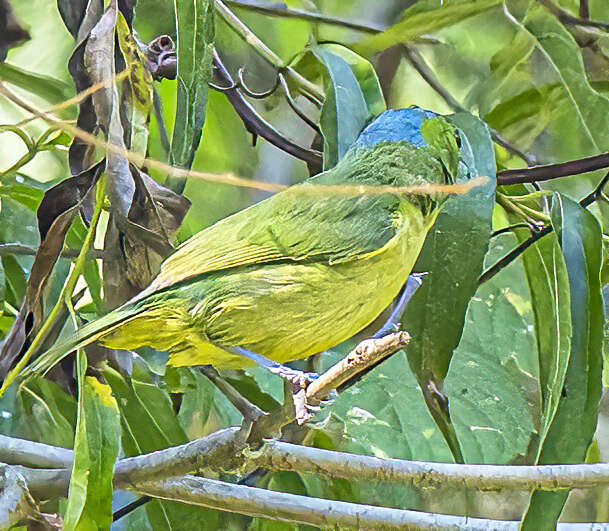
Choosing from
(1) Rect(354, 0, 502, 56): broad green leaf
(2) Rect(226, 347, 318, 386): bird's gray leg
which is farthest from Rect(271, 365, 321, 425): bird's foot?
(1) Rect(354, 0, 502, 56): broad green leaf

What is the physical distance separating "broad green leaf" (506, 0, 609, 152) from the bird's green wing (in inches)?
8.7

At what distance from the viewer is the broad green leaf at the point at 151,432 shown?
0.57m

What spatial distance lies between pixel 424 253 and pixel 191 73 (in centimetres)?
18

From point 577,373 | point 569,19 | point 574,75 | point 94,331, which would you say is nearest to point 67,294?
point 94,331

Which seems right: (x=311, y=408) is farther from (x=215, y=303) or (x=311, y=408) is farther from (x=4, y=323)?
(x=4, y=323)

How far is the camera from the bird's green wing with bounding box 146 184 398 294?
47cm

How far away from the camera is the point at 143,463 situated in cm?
51

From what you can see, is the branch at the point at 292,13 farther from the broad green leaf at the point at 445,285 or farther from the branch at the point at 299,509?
the branch at the point at 299,509

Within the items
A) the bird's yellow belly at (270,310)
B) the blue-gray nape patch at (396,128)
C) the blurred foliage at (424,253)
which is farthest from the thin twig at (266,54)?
the bird's yellow belly at (270,310)

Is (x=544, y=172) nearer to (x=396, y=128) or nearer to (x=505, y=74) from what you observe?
(x=396, y=128)

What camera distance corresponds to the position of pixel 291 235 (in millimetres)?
486

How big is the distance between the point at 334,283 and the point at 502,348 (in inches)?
13.2

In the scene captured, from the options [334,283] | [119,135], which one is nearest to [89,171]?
[119,135]

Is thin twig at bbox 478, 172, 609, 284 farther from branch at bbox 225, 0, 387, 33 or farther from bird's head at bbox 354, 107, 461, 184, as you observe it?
branch at bbox 225, 0, 387, 33
